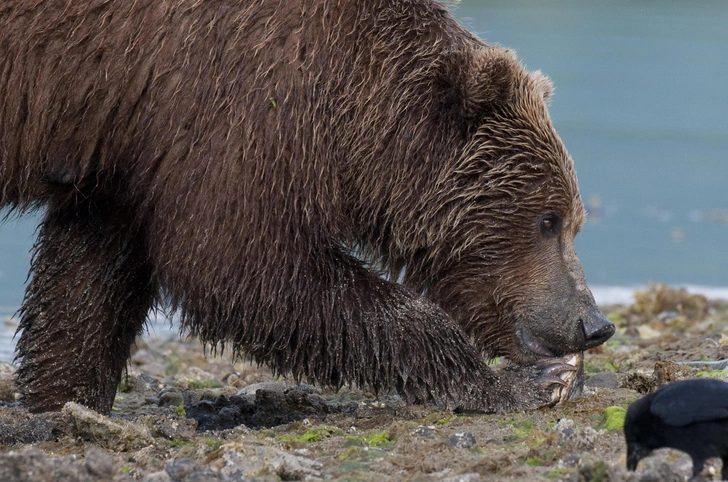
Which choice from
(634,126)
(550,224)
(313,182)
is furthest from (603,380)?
(634,126)

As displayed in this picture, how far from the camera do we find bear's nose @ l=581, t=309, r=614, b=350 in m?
6.37

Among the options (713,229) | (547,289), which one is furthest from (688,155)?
(547,289)

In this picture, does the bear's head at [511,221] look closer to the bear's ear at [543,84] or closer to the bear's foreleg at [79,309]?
the bear's ear at [543,84]

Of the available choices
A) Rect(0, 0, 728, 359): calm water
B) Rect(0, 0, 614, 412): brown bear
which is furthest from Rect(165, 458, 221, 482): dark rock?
Rect(0, 0, 728, 359): calm water

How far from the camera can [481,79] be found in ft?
20.9

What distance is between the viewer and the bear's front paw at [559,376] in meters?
6.38

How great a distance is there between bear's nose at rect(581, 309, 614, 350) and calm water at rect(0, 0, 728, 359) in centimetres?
183

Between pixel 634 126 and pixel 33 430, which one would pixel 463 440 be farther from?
pixel 634 126

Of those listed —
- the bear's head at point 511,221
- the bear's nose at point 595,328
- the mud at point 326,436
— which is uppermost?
the bear's head at point 511,221

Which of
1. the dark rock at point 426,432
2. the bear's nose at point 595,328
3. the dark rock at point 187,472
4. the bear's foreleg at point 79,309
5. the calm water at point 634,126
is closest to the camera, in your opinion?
the dark rock at point 187,472

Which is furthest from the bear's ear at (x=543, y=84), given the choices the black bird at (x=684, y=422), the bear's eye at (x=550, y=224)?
the black bird at (x=684, y=422)

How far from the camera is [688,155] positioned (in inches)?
947

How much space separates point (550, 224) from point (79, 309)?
2814mm

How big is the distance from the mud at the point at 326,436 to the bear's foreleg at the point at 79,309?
0.30 m
